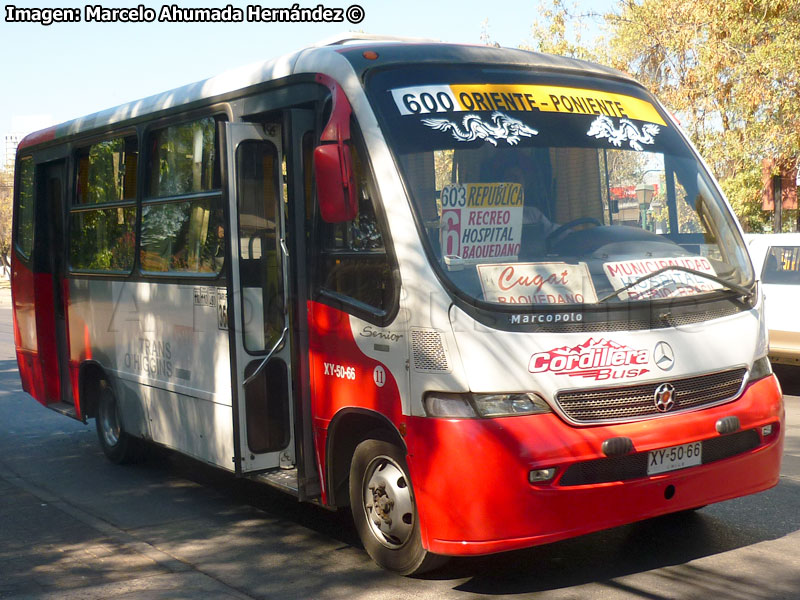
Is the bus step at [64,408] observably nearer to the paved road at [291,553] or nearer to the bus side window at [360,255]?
the paved road at [291,553]

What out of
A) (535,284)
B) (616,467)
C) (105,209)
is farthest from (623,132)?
(105,209)

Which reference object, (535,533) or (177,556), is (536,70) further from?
(177,556)

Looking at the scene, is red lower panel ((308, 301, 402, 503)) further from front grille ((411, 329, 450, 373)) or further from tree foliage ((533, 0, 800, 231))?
tree foliage ((533, 0, 800, 231))

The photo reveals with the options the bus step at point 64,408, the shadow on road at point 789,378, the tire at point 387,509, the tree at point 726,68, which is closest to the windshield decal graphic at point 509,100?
the tire at point 387,509

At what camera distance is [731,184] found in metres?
22.2

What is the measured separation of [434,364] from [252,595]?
5.15 ft

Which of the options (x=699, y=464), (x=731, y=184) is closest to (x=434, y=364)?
(x=699, y=464)

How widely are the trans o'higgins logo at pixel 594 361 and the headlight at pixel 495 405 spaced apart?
0.15 meters

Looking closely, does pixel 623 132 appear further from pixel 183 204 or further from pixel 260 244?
pixel 183 204

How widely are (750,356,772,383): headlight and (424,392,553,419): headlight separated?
4.60ft

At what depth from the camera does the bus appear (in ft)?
16.0

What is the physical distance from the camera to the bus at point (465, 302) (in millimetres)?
4863

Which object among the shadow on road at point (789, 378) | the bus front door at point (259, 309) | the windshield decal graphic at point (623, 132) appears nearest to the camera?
the windshield decal graphic at point (623, 132)

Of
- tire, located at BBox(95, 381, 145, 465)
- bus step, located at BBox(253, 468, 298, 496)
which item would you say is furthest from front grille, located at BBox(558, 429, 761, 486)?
tire, located at BBox(95, 381, 145, 465)
